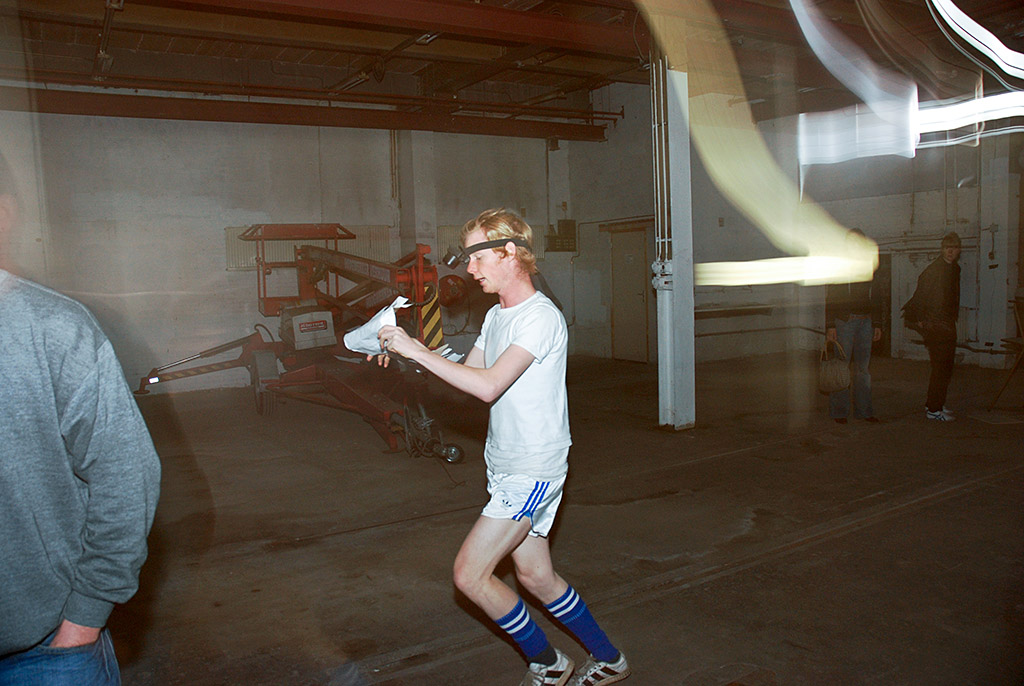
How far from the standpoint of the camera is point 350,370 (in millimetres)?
8148

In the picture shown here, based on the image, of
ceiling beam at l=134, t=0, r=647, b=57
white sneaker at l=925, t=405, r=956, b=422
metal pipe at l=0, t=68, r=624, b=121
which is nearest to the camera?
ceiling beam at l=134, t=0, r=647, b=57

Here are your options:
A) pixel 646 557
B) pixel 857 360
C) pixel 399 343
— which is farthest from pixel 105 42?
pixel 857 360

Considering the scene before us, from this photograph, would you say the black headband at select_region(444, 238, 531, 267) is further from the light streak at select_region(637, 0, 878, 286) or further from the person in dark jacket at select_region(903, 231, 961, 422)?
the light streak at select_region(637, 0, 878, 286)

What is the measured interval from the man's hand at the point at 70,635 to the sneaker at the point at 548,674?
1679 mm

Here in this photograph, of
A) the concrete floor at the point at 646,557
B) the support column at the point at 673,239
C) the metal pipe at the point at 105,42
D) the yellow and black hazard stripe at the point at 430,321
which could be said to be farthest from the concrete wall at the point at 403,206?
the yellow and black hazard stripe at the point at 430,321

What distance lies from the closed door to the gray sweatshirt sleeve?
11.1 metres

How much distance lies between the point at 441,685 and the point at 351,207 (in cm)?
949

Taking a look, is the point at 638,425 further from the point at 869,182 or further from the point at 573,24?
the point at 869,182

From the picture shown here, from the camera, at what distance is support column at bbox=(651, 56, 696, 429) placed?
288 inches

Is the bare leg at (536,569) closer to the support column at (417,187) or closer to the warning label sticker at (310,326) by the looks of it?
the warning label sticker at (310,326)

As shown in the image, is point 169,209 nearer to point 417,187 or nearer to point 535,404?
point 417,187

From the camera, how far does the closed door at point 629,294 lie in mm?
12336

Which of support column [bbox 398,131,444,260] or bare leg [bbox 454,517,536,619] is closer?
bare leg [bbox 454,517,536,619]

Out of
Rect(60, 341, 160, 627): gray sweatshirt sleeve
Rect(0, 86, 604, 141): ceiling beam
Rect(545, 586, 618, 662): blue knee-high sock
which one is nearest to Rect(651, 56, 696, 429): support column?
Rect(0, 86, 604, 141): ceiling beam
